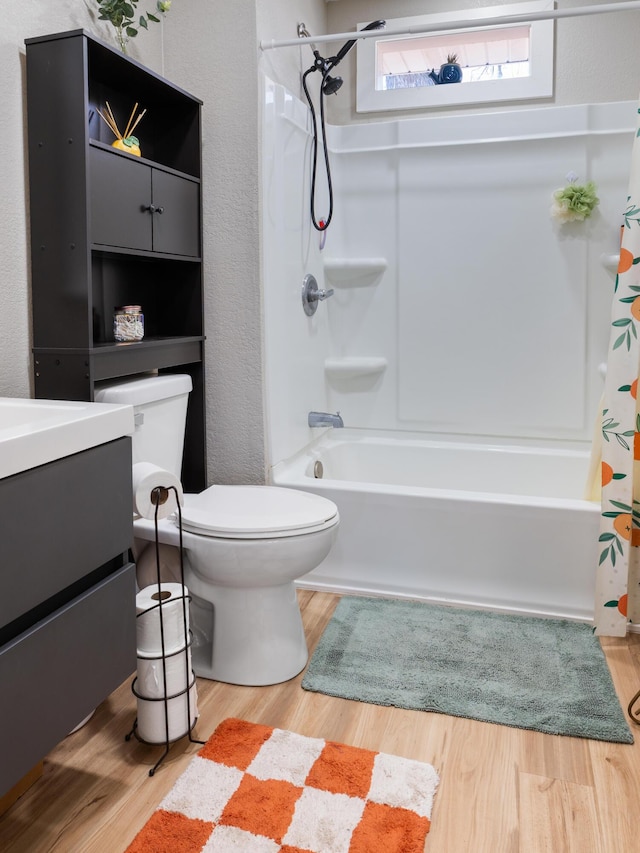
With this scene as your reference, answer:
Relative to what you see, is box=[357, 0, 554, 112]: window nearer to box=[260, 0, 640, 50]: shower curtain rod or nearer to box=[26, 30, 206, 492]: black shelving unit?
box=[260, 0, 640, 50]: shower curtain rod

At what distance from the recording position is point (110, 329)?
2121mm

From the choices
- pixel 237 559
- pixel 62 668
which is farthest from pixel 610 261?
pixel 62 668

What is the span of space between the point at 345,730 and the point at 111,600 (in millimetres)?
731

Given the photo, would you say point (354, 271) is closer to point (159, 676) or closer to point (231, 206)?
point (231, 206)

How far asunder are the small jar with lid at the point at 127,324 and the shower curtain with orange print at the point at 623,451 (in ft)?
4.72

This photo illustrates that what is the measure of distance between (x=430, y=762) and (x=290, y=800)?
0.35 m

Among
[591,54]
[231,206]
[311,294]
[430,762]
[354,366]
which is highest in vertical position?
[591,54]

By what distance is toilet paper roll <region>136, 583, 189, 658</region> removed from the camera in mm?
1596

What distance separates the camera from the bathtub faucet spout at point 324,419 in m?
2.81

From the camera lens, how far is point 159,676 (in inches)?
62.4

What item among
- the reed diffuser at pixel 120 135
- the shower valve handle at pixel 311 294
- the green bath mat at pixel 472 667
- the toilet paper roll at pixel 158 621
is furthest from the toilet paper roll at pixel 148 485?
the shower valve handle at pixel 311 294

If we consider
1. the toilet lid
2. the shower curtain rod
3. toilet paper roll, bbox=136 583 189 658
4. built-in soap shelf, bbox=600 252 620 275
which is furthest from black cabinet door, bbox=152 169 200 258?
built-in soap shelf, bbox=600 252 620 275

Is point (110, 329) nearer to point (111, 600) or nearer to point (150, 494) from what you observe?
point (150, 494)

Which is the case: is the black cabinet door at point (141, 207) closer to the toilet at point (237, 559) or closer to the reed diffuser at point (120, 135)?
the reed diffuser at point (120, 135)
